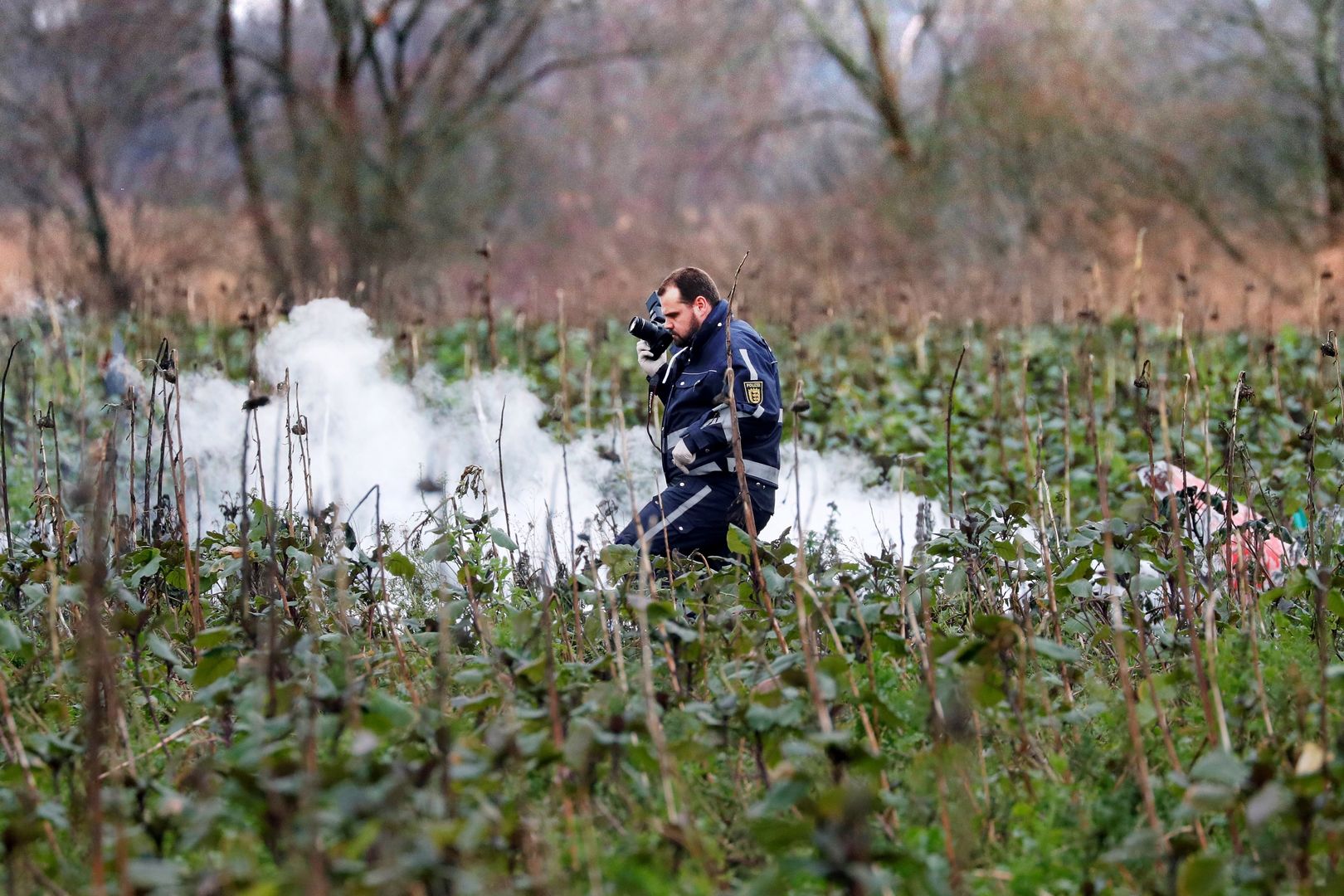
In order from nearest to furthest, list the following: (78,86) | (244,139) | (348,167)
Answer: (78,86) < (348,167) < (244,139)

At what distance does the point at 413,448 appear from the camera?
322 inches

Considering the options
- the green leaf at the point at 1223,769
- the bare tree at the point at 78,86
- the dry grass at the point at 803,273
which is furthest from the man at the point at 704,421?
the bare tree at the point at 78,86

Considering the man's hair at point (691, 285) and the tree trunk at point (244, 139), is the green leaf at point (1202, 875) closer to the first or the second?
the man's hair at point (691, 285)

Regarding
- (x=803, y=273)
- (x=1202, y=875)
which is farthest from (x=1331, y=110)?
(x=1202, y=875)

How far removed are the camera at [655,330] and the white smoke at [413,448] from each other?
1.07 meters

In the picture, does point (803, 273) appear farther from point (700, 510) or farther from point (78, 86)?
point (700, 510)

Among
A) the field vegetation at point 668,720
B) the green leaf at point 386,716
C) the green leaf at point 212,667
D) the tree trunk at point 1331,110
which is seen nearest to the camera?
the field vegetation at point 668,720

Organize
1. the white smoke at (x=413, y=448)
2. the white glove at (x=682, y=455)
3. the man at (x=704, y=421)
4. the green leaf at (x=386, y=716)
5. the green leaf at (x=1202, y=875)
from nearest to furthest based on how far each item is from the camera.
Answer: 1. the green leaf at (x=1202, y=875)
2. the green leaf at (x=386, y=716)
3. the white glove at (x=682, y=455)
4. the man at (x=704, y=421)
5. the white smoke at (x=413, y=448)

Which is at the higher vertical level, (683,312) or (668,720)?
(683,312)

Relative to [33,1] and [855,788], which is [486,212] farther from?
[855,788]

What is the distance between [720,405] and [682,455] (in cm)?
23

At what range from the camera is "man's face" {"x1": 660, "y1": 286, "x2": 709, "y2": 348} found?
5.39 meters

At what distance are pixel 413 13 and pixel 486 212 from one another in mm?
4937

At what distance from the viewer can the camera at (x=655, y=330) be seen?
5406mm
